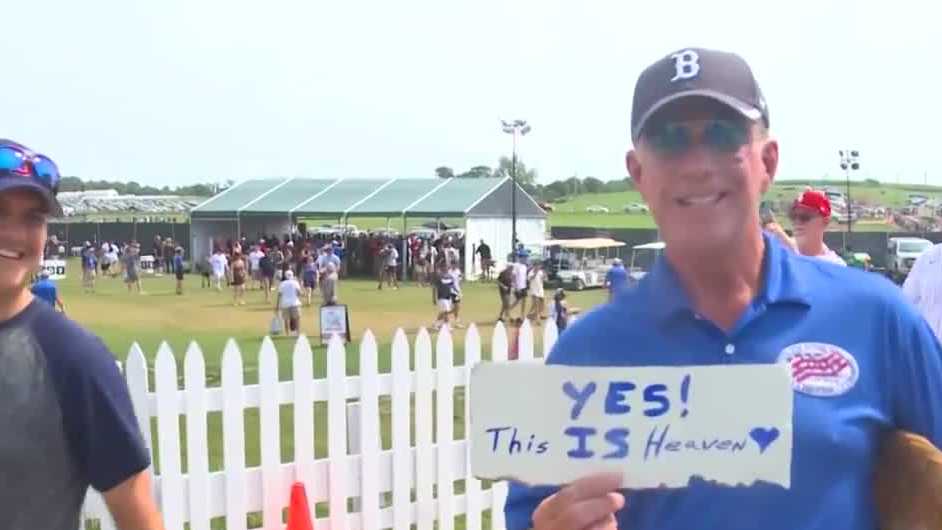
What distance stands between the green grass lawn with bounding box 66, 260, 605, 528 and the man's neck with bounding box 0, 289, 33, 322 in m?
4.27

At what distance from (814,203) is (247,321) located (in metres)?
17.6

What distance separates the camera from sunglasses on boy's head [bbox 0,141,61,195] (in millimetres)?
2328

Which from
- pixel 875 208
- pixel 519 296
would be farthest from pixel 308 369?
pixel 875 208

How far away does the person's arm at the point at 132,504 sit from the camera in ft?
8.18

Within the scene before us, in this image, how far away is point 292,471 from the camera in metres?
5.81

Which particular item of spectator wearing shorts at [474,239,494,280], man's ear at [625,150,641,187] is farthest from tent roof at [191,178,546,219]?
man's ear at [625,150,641,187]

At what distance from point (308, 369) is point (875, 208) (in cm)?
11326

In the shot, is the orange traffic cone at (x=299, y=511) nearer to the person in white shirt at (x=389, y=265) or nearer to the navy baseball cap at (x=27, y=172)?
the navy baseball cap at (x=27, y=172)

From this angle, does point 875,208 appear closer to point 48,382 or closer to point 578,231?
point 578,231

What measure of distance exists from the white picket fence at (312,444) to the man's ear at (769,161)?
10.4 ft

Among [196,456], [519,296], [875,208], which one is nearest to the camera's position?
[196,456]

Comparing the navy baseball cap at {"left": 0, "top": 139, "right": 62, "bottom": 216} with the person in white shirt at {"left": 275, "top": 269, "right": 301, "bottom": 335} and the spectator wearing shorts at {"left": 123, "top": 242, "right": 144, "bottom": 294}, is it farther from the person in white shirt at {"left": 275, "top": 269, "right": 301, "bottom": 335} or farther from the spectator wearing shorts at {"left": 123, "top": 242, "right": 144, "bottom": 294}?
the spectator wearing shorts at {"left": 123, "top": 242, "right": 144, "bottom": 294}

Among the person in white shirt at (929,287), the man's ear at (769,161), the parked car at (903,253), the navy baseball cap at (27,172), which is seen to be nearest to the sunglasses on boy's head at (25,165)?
the navy baseball cap at (27,172)

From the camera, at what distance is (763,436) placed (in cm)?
162
